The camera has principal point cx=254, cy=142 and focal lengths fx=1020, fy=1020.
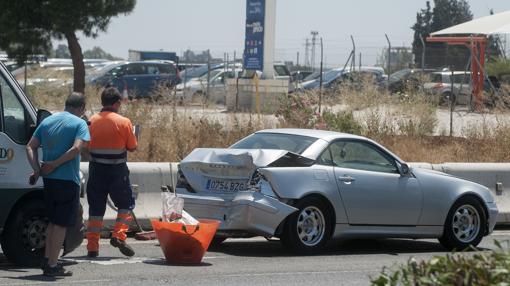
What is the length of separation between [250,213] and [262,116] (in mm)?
8824

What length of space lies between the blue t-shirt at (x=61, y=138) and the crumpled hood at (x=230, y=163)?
226 cm

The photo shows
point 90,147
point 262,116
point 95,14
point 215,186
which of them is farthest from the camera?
point 95,14

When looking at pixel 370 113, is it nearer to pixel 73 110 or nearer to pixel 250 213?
pixel 250 213

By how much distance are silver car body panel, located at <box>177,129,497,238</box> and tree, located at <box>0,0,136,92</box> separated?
35.2ft

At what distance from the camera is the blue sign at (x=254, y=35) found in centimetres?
3300

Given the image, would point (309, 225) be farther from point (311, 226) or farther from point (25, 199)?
point (25, 199)

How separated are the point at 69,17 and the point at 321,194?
470 inches

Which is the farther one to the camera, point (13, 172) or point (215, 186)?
point (215, 186)

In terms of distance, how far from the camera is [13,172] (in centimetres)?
1005

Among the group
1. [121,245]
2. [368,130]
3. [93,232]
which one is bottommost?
[121,245]

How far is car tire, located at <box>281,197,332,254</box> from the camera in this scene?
447 inches

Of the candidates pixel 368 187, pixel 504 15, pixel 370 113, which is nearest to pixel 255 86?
pixel 504 15

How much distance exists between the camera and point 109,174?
1073cm

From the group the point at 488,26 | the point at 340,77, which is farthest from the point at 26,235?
the point at 488,26
